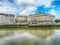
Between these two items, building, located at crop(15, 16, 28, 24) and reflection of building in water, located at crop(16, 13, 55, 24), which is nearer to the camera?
building, located at crop(15, 16, 28, 24)

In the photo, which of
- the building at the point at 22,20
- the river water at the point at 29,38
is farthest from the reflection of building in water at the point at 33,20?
the river water at the point at 29,38

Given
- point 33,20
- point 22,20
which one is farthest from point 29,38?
point 33,20

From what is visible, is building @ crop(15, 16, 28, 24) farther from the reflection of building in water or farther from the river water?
the river water

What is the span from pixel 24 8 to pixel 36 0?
538 millimetres

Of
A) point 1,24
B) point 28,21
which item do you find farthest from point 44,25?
point 1,24

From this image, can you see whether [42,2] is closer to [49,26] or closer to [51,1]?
[51,1]

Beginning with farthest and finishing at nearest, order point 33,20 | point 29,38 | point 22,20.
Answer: point 33,20 < point 22,20 < point 29,38

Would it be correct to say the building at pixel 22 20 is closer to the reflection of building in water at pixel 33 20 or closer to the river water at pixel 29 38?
the reflection of building in water at pixel 33 20

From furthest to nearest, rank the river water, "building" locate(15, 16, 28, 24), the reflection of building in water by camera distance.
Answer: the reflection of building in water, "building" locate(15, 16, 28, 24), the river water

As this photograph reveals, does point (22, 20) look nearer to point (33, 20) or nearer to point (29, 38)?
point (33, 20)

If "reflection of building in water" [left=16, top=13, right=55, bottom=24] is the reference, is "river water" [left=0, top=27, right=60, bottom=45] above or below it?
below

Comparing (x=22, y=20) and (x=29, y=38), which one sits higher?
(x=22, y=20)

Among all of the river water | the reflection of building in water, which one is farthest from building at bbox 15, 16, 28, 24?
the river water

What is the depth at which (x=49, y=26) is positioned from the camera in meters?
7.52
